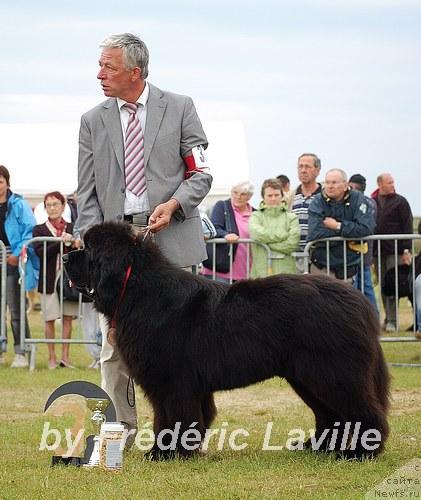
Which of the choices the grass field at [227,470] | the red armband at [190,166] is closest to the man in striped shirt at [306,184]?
the grass field at [227,470]

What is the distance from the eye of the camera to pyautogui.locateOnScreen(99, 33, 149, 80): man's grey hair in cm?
562

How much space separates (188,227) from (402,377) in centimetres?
422

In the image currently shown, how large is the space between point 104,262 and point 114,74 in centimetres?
109

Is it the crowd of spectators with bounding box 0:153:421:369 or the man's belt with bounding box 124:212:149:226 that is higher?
the man's belt with bounding box 124:212:149:226

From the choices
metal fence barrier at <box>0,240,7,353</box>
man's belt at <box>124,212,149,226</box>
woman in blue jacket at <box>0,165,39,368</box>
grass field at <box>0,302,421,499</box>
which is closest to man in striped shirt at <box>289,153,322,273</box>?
woman in blue jacket at <box>0,165,39,368</box>

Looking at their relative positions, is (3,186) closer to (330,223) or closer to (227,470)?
(330,223)

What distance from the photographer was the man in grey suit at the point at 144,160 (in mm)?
5715

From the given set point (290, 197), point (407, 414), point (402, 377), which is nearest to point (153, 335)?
point (407, 414)

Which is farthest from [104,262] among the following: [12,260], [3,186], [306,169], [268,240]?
[306,169]

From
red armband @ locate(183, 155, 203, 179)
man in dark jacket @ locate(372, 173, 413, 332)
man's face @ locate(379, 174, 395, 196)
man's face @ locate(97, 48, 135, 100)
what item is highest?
man's face @ locate(97, 48, 135, 100)

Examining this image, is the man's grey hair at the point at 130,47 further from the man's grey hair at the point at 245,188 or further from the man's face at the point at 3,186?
the man's grey hair at the point at 245,188

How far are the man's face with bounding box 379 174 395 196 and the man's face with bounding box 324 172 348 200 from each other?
162 inches

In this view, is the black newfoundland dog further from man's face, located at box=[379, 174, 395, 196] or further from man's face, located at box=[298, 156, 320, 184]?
man's face, located at box=[379, 174, 395, 196]

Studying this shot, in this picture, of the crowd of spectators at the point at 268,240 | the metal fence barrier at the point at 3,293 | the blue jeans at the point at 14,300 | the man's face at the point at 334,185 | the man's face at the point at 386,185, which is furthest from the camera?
the man's face at the point at 386,185
